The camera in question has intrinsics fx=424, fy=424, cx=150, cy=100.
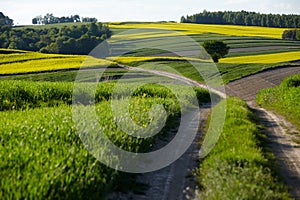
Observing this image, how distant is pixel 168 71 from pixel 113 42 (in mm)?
40575

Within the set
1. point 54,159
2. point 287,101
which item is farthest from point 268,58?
point 54,159

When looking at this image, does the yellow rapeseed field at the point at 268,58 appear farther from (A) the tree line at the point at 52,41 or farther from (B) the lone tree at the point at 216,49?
(A) the tree line at the point at 52,41

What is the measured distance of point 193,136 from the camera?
14484 millimetres

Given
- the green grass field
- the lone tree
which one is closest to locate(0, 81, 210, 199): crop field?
the green grass field

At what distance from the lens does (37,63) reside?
2445 inches

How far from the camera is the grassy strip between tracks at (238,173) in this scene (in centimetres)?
799

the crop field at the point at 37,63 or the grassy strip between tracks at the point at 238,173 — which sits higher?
the grassy strip between tracks at the point at 238,173

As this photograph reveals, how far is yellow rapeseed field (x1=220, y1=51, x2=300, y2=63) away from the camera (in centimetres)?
7081

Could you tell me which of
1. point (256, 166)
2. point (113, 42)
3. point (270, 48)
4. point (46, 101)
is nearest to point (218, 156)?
point (256, 166)

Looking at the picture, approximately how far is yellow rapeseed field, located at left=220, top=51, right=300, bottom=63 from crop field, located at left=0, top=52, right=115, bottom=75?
73.4 ft

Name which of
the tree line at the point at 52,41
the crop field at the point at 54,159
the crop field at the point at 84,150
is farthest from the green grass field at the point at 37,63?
the crop field at the point at 54,159

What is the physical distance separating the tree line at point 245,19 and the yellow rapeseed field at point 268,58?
66297 millimetres

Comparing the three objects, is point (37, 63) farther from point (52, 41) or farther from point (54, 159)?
point (54, 159)

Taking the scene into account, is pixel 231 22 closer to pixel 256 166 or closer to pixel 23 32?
pixel 23 32
